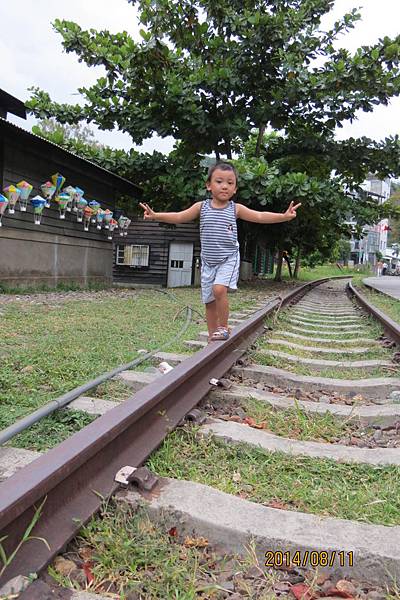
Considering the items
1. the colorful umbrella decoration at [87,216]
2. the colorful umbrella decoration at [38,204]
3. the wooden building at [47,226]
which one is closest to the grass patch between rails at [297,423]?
the wooden building at [47,226]

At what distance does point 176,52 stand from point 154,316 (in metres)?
9.49

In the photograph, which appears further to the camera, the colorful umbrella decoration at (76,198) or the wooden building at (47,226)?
the colorful umbrella decoration at (76,198)

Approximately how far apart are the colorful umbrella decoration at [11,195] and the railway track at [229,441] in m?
6.60

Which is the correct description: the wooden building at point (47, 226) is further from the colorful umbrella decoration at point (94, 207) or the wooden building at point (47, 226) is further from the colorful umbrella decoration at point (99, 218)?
the colorful umbrella decoration at point (94, 207)

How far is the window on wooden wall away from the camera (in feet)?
72.2

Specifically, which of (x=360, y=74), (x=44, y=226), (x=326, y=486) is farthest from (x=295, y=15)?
(x=326, y=486)

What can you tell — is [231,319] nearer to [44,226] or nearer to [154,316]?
[154,316]

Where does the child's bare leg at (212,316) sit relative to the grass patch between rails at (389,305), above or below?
above

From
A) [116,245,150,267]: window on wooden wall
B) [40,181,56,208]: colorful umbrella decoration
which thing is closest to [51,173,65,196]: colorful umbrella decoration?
[40,181,56,208]: colorful umbrella decoration

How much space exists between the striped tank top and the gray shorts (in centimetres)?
5

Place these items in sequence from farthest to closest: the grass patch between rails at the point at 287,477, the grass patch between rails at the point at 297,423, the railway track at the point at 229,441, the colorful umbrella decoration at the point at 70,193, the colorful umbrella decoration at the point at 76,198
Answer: the colorful umbrella decoration at the point at 76,198
the colorful umbrella decoration at the point at 70,193
the grass patch between rails at the point at 297,423
the grass patch between rails at the point at 287,477
the railway track at the point at 229,441

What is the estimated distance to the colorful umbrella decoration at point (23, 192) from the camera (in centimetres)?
959

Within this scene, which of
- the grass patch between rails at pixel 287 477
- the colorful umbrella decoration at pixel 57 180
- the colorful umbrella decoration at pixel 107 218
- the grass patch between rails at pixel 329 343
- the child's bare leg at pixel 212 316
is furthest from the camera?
the colorful umbrella decoration at pixel 107 218

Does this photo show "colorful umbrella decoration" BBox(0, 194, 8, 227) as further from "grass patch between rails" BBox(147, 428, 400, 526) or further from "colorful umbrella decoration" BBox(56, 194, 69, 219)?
"grass patch between rails" BBox(147, 428, 400, 526)
